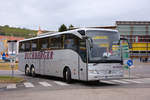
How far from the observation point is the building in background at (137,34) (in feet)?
300

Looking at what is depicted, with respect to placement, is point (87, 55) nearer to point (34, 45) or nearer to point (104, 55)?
point (104, 55)

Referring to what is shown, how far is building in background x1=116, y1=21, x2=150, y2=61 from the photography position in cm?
9138

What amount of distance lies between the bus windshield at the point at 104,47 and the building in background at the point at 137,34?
2912 inches

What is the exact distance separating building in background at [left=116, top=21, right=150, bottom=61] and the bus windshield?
74.0 m

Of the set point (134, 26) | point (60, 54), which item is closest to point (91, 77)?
point (60, 54)

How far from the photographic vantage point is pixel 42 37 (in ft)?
73.7

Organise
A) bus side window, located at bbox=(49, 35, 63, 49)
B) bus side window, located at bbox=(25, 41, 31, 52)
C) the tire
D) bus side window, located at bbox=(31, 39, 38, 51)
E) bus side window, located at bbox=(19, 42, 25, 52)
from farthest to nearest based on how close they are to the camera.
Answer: bus side window, located at bbox=(19, 42, 25, 52) → bus side window, located at bbox=(25, 41, 31, 52) → bus side window, located at bbox=(31, 39, 38, 51) → bus side window, located at bbox=(49, 35, 63, 49) → the tire

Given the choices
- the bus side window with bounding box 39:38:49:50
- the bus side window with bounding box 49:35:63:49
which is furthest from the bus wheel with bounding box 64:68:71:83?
the bus side window with bounding box 39:38:49:50

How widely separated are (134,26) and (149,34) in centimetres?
565

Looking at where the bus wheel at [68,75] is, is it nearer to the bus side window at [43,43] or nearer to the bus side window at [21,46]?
the bus side window at [43,43]

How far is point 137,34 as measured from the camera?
93.6m

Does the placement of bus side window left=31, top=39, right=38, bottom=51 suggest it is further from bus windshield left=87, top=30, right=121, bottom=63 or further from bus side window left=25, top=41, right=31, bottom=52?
A: bus windshield left=87, top=30, right=121, bottom=63

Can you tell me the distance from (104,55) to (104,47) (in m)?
0.44

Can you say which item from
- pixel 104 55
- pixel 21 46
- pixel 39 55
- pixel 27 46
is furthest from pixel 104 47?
pixel 21 46
